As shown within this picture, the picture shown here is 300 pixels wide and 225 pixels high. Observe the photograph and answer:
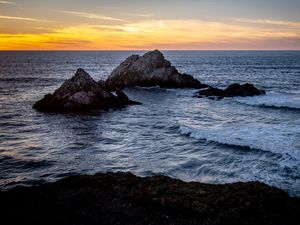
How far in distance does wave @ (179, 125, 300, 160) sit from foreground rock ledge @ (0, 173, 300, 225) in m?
9.54

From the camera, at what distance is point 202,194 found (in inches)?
564

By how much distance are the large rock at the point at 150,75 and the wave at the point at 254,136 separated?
3289cm

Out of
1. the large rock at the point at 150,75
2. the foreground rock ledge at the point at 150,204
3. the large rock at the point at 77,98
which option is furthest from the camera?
the large rock at the point at 150,75

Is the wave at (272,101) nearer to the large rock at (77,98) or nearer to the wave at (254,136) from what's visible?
the wave at (254,136)

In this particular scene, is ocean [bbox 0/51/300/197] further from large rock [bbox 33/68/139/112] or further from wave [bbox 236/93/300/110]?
large rock [bbox 33/68/139/112]

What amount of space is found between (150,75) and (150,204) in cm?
5258

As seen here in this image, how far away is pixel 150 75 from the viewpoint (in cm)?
6512

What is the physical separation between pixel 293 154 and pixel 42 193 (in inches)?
627

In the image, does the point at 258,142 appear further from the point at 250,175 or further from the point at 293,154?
the point at 250,175

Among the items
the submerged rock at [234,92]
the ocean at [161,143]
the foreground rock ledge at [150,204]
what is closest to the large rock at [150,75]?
the submerged rock at [234,92]

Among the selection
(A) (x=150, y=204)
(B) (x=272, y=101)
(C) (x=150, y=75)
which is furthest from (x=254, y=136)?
(C) (x=150, y=75)

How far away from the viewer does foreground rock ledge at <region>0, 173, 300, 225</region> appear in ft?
40.9

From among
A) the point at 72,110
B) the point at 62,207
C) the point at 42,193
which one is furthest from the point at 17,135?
the point at 62,207

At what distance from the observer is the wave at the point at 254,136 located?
78.5 feet
